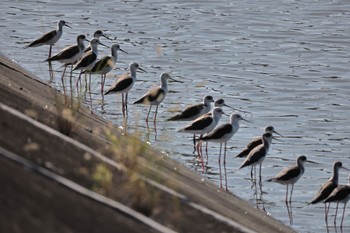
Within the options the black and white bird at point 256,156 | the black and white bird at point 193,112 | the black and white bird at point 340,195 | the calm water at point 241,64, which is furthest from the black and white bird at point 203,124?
the black and white bird at point 340,195

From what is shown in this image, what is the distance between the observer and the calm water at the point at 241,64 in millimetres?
16359

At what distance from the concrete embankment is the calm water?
4.72ft

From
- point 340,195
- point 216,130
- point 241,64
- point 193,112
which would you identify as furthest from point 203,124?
point 241,64

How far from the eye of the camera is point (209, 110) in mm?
16844

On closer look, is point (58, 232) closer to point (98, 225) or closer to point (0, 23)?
point (98, 225)

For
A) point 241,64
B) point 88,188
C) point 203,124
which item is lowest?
point 241,64

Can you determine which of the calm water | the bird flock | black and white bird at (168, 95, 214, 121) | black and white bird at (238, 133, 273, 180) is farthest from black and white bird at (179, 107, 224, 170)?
black and white bird at (238, 133, 273, 180)

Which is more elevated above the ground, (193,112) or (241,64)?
(193,112)

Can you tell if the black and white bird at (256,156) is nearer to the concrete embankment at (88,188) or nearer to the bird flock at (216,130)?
the bird flock at (216,130)

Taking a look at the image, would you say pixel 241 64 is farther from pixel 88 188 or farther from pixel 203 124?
pixel 88 188

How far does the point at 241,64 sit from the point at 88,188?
16253mm

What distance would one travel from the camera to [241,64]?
80.5 ft

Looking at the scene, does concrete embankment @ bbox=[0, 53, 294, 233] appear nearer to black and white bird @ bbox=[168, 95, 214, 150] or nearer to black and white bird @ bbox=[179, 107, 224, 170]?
black and white bird @ bbox=[179, 107, 224, 170]

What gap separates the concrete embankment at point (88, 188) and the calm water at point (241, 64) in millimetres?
1440
